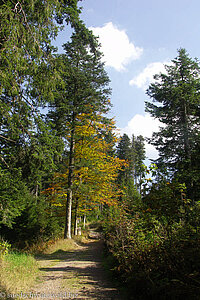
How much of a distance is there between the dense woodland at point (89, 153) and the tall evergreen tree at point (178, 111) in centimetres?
9

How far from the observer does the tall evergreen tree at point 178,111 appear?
48.8 ft

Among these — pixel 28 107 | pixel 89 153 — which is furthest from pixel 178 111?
pixel 28 107

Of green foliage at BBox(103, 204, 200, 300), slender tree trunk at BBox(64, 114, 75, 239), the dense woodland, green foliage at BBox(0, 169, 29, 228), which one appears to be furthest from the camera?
slender tree trunk at BBox(64, 114, 75, 239)

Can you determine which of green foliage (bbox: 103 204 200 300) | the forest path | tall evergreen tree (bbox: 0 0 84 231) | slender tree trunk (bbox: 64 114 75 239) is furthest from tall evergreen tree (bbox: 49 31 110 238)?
green foliage (bbox: 103 204 200 300)

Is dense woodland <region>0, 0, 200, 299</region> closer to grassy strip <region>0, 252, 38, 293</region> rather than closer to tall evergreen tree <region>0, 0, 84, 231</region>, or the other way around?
tall evergreen tree <region>0, 0, 84, 231</region>

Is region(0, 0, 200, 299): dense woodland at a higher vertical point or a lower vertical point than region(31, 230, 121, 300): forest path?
higher

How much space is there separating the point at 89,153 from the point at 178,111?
9.24 meters

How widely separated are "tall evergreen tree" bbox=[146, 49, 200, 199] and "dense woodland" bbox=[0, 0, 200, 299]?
0.09 meters

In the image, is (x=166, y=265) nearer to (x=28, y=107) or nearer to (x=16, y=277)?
(x=16, y=277)

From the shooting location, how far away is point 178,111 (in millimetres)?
16703

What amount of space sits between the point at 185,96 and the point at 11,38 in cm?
1355

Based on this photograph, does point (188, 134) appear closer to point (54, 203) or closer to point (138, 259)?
point (54, 203)

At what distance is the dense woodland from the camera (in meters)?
3.30

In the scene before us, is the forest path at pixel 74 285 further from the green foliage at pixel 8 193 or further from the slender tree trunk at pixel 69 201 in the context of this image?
the slender tree trunk at pixel 69 201
